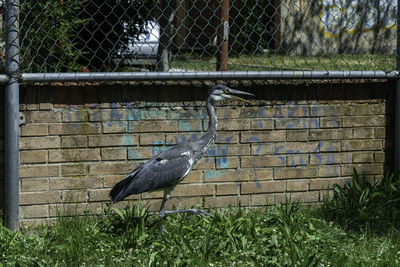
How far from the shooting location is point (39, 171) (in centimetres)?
479

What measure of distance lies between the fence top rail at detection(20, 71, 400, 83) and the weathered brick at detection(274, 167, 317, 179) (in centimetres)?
83

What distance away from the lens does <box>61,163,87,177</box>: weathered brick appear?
4852 millimetres

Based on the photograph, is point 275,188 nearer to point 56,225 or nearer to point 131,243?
point 131,243

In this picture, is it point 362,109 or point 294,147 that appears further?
point 362,109

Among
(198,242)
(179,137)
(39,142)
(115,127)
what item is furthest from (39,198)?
(198,242)

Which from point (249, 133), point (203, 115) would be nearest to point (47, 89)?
point (203, 115)

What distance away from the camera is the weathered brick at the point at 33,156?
476 cm

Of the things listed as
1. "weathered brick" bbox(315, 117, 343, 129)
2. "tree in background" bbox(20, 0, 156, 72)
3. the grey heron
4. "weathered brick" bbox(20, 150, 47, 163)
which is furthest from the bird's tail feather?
"weathered brick" bbox(315, 117, 343, 129)

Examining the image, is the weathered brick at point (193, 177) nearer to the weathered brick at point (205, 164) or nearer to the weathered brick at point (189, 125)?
the weathered brick at point (205, 164)

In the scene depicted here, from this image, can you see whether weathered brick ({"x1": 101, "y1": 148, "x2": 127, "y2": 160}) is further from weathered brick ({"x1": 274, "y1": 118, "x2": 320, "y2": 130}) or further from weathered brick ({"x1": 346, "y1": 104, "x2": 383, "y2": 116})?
weathered brick ({"x1": 346, "y1": 104, "x2": 383, "y2": 116})

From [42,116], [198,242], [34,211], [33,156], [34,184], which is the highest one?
[42,116]

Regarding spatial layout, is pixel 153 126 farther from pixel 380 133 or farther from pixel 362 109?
pixel 380 133

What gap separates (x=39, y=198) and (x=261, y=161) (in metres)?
1.91

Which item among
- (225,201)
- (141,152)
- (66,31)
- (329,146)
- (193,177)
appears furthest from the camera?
(66,31)
